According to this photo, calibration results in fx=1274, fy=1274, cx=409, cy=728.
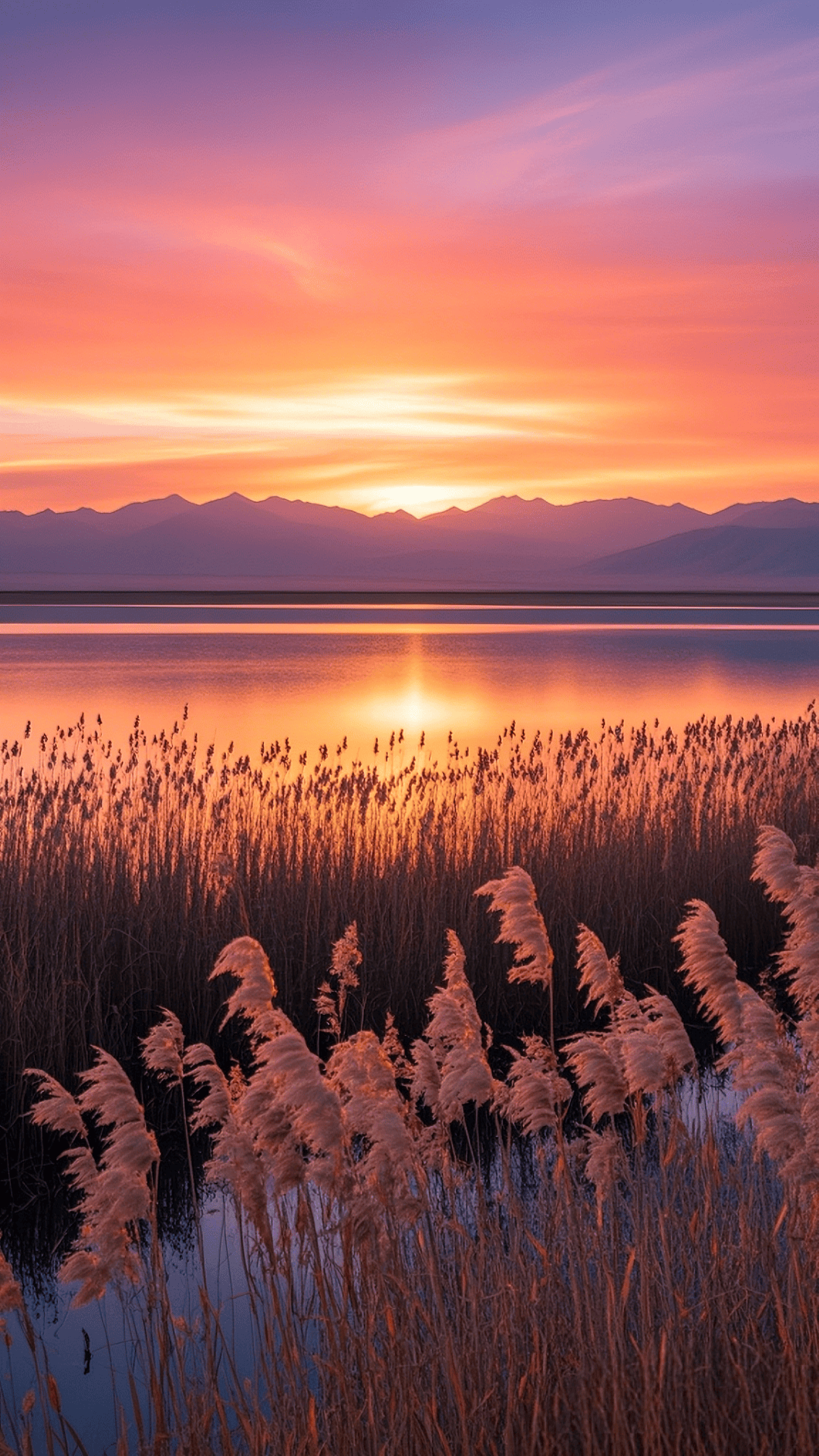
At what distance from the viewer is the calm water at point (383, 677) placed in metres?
30.3

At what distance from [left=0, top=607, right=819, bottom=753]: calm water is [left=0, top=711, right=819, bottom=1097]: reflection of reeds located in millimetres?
12989

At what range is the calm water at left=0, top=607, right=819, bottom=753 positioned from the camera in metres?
30.3

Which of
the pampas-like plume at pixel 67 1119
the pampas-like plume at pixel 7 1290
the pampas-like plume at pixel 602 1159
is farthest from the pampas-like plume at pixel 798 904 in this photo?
the pampas-like plume at pixel 7 1290

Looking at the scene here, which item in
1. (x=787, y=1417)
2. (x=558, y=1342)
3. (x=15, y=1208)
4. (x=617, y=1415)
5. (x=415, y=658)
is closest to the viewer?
(x=617, y=1415)

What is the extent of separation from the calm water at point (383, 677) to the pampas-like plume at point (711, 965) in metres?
20.7

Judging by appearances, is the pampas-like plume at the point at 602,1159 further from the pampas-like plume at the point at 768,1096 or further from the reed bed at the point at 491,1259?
the pampas-like plume at the point at 768,1096

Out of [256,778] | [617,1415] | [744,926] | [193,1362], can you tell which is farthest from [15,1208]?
[744,926]

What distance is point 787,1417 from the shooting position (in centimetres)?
309

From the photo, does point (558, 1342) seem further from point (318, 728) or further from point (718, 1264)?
point (318, 728)

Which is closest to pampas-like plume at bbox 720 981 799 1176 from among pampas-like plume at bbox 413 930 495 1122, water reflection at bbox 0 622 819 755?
pampas-like plume at bbox 413 930 495 1122

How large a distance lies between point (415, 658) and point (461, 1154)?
182 feet

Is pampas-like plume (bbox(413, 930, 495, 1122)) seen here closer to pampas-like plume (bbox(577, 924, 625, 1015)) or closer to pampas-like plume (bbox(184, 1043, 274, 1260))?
pampas-like plume (bbox(577, 924, 625, 1015))

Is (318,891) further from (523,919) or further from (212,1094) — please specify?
(523,919)

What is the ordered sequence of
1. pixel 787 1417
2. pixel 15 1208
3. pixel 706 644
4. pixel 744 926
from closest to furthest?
1. pixel 787 1417
2. pixel 15 1208
3. pixel 744 926
4. pixel 706 644
